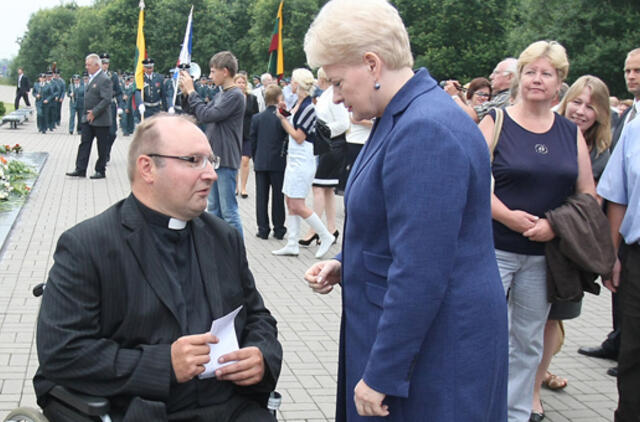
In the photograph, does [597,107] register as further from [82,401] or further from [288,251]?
[288,251]

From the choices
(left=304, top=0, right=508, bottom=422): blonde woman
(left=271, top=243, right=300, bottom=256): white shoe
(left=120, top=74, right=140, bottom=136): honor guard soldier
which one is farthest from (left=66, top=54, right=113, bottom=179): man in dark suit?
(left=304, top=0, right=508, bottom=422): blonde woman

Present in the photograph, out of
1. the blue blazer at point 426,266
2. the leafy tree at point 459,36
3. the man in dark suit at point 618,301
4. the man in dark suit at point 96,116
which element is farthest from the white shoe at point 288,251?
the leafy tree at point 459,36

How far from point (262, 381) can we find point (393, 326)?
886mm

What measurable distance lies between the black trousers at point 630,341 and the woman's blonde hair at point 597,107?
3.66 feet

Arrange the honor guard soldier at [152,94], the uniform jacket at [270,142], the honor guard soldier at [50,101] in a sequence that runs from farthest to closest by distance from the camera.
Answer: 1. the honor guard soldier at [50,101]
2. the honor guard soldier at [152,94]
3. the uniform jacket at [270,142]

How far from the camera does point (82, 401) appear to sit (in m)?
2.53

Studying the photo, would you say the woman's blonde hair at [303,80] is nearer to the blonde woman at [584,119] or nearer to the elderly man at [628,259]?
the blonde woman at [584,119]

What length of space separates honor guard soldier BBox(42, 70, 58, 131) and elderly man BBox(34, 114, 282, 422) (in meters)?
22.2

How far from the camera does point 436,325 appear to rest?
220cm

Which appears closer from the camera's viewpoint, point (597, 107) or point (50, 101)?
point (597, 107)

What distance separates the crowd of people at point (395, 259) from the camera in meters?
2.14

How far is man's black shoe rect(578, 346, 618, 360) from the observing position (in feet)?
18.2

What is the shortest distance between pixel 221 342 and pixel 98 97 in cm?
1179

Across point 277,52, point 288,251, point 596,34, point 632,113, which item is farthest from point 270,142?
point 596,34
